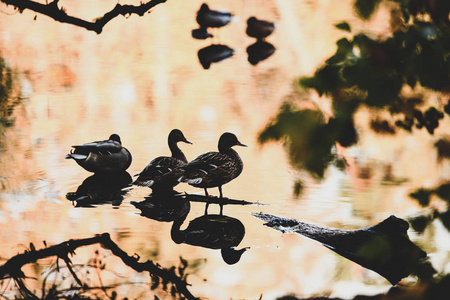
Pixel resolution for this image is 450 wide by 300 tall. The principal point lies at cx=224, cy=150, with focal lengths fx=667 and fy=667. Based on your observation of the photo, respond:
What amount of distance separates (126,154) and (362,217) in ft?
5.95

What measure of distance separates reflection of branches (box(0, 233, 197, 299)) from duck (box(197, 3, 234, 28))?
622 cm

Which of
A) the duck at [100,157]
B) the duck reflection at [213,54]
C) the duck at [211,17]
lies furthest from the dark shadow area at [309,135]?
the duck at [211,17]

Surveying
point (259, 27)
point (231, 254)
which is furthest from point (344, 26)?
point (259, 27)

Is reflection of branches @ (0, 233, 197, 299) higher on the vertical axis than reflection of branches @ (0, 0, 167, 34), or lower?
lower

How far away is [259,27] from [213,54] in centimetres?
90

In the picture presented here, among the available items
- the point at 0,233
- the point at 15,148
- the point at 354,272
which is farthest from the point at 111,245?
the point at 15,148

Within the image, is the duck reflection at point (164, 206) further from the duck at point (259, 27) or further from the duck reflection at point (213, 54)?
the duck at point (259, 27)

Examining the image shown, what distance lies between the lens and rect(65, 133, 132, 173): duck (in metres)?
4.56

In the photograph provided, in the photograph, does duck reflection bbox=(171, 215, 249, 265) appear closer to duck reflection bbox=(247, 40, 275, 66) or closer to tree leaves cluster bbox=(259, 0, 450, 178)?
tree leaves cluster bbox=(259, 0, 450, 178)

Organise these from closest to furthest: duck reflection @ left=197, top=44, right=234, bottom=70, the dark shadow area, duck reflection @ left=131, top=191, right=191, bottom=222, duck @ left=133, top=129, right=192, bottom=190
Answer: the dark shadow area → duck reflection @ left=131, top=191, right=191, bottom=222 → duck @ left=133, top=129, right=192, bottom=190 → duck reflection @ left=197, top=44, right=234, bottom=70

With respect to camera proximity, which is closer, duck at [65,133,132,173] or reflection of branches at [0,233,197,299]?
reflection of branches at [0,233,197,299]

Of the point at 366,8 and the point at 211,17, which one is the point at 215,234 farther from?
the point at 211,17

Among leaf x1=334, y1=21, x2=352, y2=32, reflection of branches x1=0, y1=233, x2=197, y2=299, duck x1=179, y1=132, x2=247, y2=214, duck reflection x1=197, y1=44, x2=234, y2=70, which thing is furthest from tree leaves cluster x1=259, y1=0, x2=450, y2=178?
duck reflection x1=197, y1=44, x2=234, y2=70

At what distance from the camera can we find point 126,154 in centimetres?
470
